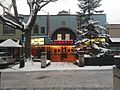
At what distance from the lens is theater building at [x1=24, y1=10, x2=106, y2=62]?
50.1 metres

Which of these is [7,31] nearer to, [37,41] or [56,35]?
[37,41]

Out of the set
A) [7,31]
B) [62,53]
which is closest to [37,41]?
[62,53]

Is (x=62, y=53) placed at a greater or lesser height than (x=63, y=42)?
lesser

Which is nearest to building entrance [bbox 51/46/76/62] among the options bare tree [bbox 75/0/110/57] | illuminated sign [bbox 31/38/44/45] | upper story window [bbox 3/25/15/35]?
illuminated sign [bbox 31/38/44/45]

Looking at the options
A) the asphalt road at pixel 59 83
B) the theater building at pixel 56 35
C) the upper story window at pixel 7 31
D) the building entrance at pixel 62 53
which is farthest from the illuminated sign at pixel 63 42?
the asphalt road at pixel 59 83

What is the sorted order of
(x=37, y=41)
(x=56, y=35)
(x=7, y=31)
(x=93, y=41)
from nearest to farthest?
(x=93, y=41) → (x=7, y=31) → (x=37, y=41) → (x=56, y=35)

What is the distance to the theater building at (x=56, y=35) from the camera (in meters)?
50.1

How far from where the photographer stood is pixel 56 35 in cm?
5347

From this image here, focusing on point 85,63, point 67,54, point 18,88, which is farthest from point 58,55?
point 18,88

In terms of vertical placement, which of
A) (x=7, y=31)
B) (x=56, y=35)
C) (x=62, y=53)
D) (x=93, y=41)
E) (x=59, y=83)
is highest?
(x=7, y=31)

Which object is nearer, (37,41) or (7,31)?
(7,31)

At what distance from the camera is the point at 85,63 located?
2958cm

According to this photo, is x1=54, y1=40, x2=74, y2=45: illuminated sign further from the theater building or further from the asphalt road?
the asphalt road

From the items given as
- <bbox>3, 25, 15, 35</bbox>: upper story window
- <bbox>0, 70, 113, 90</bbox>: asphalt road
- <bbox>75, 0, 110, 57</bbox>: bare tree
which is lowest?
<bbox>0, 70, 113, 90</bbox>: asphalt road
